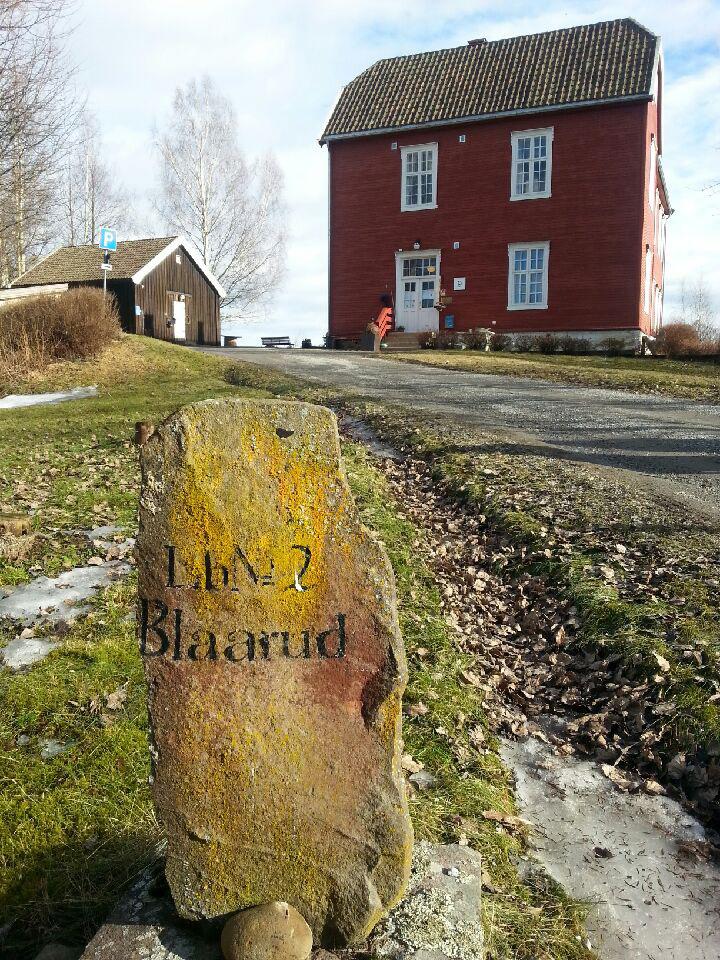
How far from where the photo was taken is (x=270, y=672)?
8.04 ft

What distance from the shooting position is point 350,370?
62.6 ft

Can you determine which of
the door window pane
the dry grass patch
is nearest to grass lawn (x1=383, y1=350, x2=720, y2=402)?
the door window pane

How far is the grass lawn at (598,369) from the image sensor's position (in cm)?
1609

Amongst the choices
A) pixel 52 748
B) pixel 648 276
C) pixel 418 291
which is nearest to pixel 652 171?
pixel 648 276

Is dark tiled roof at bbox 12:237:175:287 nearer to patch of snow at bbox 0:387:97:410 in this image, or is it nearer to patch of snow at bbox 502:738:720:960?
patch of snow at bbox 0:387:97:410

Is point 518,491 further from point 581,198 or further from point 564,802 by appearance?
point 581,198

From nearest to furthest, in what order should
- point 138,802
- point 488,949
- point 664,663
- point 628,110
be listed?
point 488,949
point 138,802
point 664,663
point 628,110

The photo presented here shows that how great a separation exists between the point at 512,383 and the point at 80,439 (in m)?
9.41

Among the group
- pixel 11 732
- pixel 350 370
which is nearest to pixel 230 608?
pixel 11 732

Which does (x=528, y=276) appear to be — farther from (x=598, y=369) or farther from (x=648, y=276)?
(x=598, y=369)

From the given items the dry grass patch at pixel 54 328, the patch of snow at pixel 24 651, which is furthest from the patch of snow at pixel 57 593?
the dry grass patch at pixel 54 328

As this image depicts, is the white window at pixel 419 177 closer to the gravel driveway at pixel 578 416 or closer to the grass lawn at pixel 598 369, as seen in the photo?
the grass lawn at pixel 598 369

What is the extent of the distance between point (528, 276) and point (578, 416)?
Answer: 1571 cm

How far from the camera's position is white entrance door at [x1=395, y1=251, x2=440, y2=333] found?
2802 cm
